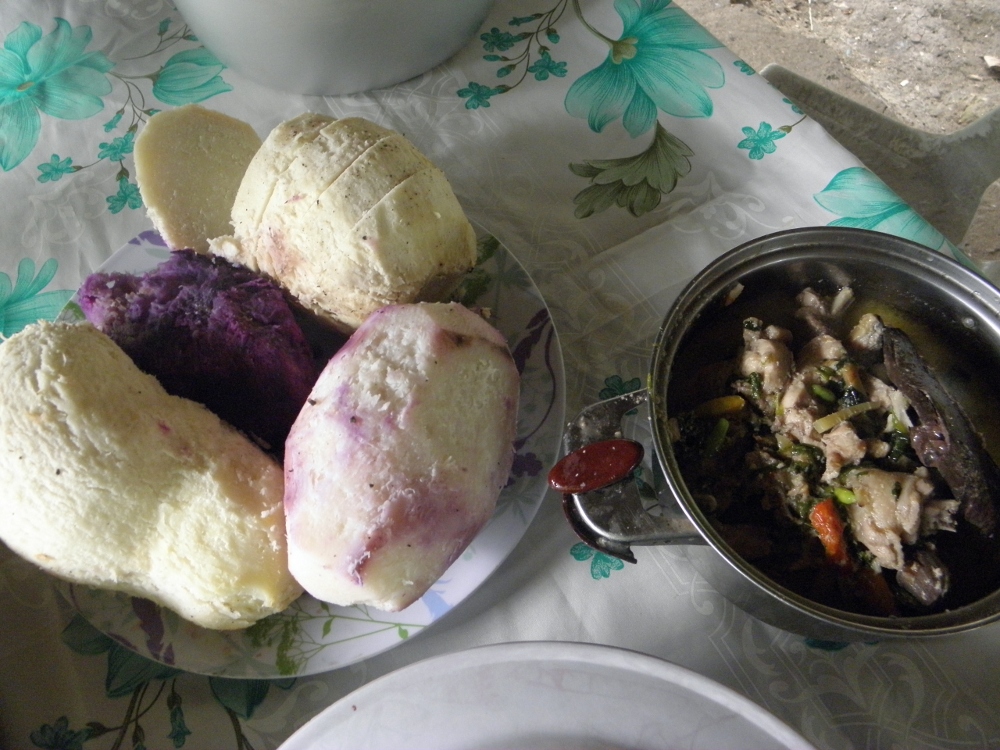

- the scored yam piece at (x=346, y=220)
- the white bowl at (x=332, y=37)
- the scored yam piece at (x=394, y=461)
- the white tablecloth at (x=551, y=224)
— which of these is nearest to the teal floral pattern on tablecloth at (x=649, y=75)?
the white tablecloth at (x=551, y=224)

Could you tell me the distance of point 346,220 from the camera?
500 millimetres

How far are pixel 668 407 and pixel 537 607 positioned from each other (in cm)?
21

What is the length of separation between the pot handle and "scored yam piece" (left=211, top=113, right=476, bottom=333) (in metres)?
0.17

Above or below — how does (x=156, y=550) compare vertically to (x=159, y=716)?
above

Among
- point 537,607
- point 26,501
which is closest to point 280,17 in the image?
point 26,501

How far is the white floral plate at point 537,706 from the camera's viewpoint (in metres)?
0.40

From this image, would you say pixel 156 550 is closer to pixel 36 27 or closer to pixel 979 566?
pixel 979 566

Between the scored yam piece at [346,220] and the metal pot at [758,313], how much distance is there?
179 mm

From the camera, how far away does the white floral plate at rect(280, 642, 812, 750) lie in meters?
0.40

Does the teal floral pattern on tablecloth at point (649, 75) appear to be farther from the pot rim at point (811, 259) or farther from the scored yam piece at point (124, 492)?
the scored yam piece at point (124, 492)

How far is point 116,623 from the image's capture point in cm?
50

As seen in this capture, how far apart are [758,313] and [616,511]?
0.21m

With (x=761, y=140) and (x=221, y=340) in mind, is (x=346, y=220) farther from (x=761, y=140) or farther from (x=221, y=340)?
(x=761, y=140)

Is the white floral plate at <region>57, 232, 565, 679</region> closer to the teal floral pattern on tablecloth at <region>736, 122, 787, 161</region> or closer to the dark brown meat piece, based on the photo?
the dark brown meat piece
